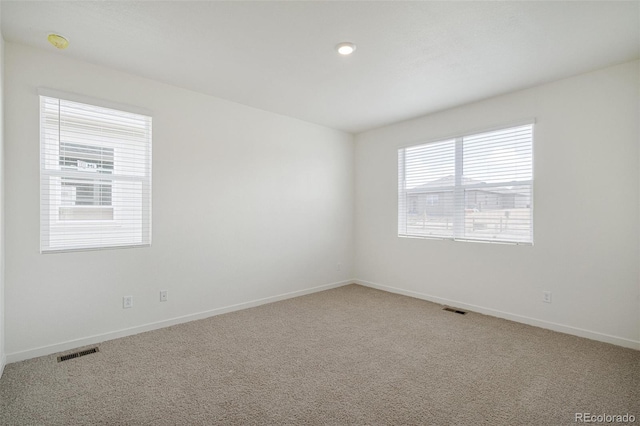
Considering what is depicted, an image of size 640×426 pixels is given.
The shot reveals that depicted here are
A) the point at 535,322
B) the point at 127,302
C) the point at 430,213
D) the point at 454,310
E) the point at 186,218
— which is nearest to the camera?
the point at 127,302

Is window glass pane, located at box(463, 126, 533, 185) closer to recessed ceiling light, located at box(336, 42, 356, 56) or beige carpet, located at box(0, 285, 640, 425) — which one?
beige carpet, located at box(0, 285, 640, 425)

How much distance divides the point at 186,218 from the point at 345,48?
8.00 feet

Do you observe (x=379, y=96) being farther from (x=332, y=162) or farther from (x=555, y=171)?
(x=555, y=171)

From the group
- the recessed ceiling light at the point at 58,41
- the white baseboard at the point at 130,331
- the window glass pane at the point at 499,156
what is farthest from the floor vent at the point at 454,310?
the recessed ceiling light at the point at 58,41

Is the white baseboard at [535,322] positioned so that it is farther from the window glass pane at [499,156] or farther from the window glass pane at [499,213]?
the window glass pane at [499,156]

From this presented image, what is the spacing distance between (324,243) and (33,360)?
3.55 m

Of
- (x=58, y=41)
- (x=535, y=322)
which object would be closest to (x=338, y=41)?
(x=58, y=41)

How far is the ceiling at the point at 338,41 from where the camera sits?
216cm

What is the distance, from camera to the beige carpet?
1.94 meters

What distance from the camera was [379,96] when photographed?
3.72 metres

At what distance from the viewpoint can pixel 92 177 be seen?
2955mm

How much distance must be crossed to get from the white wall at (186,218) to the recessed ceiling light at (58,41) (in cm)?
32

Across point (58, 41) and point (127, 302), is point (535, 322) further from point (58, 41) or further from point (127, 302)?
point (58, 41)

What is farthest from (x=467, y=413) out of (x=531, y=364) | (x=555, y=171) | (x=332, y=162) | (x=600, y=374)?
(x=332, y=162)
